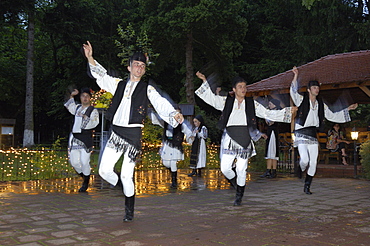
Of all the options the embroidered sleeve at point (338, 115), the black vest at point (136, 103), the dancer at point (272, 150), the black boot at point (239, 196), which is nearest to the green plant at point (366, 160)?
the dancer at point (272, 150)

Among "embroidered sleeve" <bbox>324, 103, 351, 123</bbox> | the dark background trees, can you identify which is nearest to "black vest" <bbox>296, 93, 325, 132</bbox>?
"embroidered sleeve" <bbox>324, 103, 351, 123</bbox>

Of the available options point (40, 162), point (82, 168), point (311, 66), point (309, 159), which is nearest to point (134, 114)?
point (82, 168)

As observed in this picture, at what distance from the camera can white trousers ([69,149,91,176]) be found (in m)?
7.81

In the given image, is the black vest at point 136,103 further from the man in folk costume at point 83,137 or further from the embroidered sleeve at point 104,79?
the man in folk costume at point 83,137

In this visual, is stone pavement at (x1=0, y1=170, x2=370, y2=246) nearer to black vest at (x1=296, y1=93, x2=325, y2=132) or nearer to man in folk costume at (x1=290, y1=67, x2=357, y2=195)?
man in folk costume at (x1=290, y1=67, x2=357, y2=195)

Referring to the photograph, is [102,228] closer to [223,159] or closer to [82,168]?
[223,159]

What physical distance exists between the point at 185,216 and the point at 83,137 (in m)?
3.29

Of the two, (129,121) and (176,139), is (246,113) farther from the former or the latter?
(176,139)

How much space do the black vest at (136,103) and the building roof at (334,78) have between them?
23.5ft

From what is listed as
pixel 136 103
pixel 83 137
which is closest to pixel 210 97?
pixel 136 103

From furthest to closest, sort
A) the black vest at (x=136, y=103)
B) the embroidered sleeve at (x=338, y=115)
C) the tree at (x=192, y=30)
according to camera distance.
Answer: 1. the tree at (x=192, y=30)
2. the embroidered sleeve at (x=338, y=115)
3. the black vest at (x=136, y=103)

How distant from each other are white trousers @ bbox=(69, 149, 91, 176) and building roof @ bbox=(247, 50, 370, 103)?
6.74m

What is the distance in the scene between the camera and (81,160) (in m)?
7.87

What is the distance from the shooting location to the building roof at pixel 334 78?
10.9m
